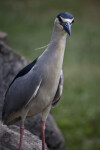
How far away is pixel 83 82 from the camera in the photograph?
9.63 m

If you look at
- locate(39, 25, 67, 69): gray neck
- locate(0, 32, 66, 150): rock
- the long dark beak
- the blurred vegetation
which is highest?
the long dark beak

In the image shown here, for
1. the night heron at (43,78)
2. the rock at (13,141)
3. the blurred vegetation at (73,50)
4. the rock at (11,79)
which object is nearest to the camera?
the night heron at (43,78)

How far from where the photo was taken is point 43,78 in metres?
3.72

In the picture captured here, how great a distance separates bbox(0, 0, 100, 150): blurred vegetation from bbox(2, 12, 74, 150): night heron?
329cm

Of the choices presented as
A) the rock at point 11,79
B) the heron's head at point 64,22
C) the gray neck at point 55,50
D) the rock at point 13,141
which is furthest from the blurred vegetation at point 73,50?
the heron's head at point 64,22

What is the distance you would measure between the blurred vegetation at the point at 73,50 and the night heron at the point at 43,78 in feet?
10.8

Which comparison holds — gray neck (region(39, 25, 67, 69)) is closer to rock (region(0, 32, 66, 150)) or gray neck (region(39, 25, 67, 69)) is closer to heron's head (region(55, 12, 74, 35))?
heron's head (region(55, 12, 74, 35))

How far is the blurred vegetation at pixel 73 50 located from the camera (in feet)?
25.4

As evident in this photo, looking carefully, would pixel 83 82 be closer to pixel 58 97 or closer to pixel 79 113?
pixel 79 113

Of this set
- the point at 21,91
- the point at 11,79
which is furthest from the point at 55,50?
the point at 11,79

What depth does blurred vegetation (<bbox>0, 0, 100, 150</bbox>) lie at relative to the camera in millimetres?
7746

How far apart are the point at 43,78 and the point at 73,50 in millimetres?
7588

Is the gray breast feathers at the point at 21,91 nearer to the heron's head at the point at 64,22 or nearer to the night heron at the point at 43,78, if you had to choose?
the night heron at the point at 43,78

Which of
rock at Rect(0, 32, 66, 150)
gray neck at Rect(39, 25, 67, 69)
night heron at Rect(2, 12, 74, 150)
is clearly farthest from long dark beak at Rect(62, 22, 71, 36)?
rock at Rect(0, 32, 66, 150)
